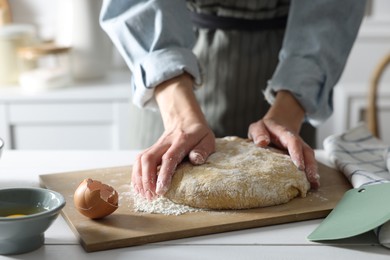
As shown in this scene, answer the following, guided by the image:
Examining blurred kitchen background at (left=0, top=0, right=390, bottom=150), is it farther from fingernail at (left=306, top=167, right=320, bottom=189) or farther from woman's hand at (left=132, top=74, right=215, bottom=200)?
fingernail at (left=306, top=167, right=320, bottom=189)

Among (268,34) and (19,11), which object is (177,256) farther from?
(19,11)

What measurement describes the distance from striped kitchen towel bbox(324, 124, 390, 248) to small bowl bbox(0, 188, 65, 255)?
1.58 ft

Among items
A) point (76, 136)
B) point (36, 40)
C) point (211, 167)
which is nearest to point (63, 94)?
point (76, 136)

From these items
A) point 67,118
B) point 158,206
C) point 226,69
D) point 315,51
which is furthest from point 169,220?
point 67,118

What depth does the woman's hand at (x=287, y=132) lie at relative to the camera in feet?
3.70

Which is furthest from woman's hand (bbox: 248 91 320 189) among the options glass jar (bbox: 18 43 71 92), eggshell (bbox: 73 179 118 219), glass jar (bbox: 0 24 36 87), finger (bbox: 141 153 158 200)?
glass jar (bbox: 0 24 36 87)

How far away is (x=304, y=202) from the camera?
3.43 ft

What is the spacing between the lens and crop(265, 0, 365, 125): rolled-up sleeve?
1.34 meters

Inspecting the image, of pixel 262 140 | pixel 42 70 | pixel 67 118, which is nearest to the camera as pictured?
pixel 262 140

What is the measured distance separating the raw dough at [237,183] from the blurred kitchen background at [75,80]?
1231 mm

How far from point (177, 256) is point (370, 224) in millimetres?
249

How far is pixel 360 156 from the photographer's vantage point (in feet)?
4.15

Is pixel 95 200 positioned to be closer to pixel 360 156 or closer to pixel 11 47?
pixel 360 156

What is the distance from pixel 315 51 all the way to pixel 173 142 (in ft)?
1.31
